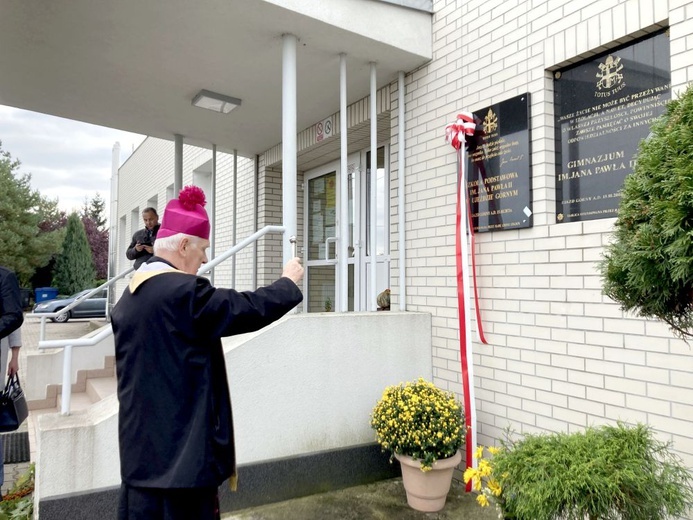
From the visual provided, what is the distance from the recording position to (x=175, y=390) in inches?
70.5

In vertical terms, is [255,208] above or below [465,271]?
above

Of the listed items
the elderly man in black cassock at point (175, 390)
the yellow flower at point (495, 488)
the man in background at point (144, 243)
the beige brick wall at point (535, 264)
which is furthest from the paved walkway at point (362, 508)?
the man in background at point (144, 243)

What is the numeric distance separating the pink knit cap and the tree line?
26.9 m

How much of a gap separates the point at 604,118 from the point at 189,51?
3335 millimetres

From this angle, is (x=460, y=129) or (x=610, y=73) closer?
(x=610, y=73)

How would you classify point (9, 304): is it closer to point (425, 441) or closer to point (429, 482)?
point (425, 441)

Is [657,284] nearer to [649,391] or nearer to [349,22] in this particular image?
[649,391]

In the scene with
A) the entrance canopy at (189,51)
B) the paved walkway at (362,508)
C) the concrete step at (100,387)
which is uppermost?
the entrance canopy at (189,51)

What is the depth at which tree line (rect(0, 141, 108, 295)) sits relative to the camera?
24844 mm

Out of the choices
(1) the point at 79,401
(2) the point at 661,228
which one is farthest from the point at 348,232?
(2) the point at 661,228

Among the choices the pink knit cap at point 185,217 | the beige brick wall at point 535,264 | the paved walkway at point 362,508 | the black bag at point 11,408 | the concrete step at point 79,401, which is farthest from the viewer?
the concrete step at point 79,401

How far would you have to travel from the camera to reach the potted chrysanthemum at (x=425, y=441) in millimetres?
3414

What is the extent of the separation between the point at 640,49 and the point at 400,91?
2.08 m

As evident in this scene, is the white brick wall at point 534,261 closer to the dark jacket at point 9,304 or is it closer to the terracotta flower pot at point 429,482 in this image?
the terracotta flower pot at point 429,482
